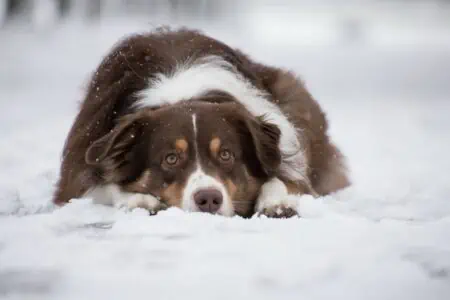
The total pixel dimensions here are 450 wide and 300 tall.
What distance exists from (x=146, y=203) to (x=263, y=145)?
1.00 m

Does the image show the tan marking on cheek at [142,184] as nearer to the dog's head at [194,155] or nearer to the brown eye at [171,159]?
the dog's head at [194,155]

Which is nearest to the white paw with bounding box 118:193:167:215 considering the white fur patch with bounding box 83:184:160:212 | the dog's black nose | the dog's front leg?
the white fur patch with bounding box 83:184:160:212

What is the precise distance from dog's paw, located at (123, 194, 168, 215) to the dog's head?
0.05 meters

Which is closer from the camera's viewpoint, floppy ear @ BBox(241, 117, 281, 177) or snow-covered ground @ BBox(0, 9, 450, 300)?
snow-covered ground @ BBox(0, 9, 450, 300)

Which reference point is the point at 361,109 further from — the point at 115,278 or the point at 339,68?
the point at 115,278

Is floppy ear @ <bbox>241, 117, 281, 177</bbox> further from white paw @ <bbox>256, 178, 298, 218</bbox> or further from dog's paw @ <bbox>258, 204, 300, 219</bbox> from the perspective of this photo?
dog's paw @ <bbox>258, 204, 300, 219</bbox>

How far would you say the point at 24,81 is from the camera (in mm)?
18750

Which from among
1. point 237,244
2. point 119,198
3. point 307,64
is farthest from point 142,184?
point 307,64

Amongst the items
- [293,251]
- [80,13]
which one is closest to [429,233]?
[293,251]

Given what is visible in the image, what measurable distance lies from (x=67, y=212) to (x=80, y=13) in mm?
23836

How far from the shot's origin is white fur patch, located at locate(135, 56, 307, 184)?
17.5 ft

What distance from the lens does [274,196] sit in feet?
16.2

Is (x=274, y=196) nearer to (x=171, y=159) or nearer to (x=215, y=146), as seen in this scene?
(x=215, y=146)

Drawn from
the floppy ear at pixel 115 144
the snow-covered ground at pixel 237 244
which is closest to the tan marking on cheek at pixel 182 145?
the floppy ear at pixel 115 144
